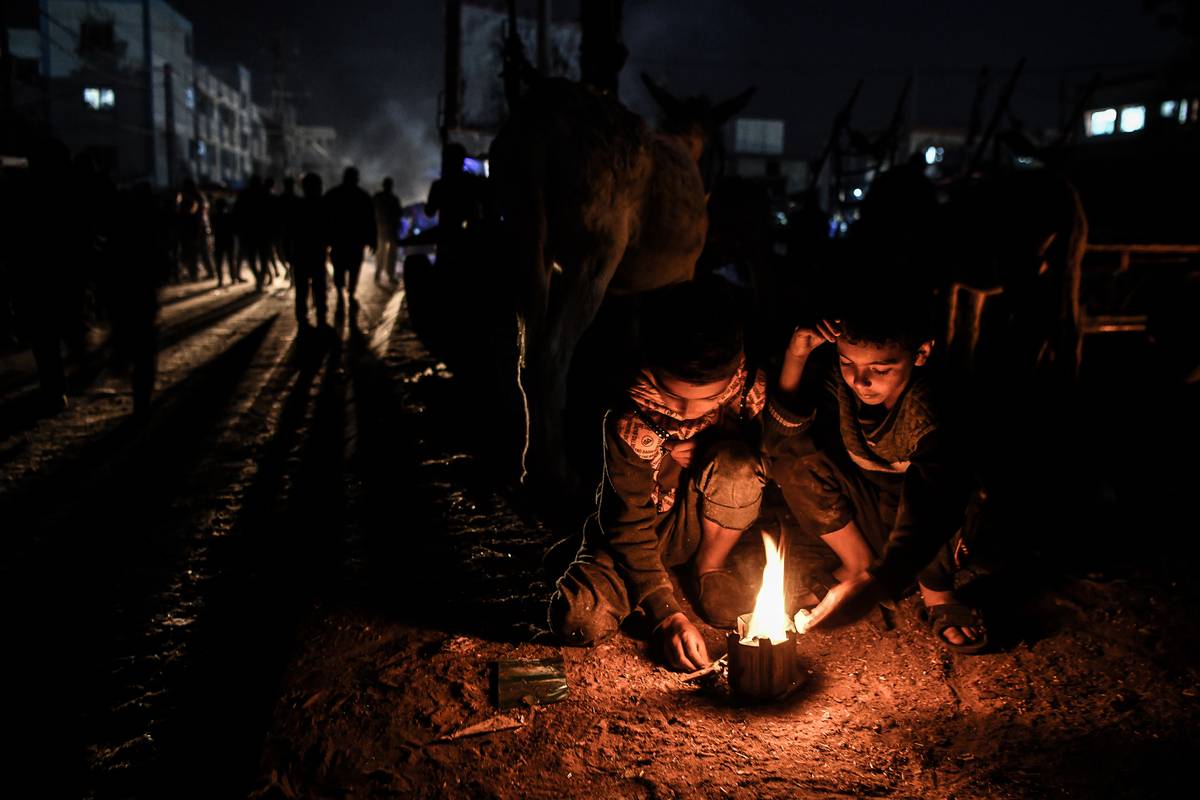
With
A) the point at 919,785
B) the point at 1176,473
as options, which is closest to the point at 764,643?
the point at 919,785

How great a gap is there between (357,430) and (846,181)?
43.2m

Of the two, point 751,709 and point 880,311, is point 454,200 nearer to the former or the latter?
point 880,311

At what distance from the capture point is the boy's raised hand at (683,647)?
2.56m

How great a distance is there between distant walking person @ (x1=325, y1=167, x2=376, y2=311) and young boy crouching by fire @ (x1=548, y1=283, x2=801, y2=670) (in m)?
8.41

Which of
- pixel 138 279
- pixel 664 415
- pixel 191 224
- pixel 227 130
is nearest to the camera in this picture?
pixel 664 415

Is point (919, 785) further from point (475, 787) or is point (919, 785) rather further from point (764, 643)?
point (475, 787)

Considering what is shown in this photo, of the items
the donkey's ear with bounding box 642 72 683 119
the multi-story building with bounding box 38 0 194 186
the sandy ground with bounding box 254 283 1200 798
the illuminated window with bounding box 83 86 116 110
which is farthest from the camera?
the illuminated window with bounding box 83 86 116 110

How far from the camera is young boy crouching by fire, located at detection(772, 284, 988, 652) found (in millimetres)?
2641

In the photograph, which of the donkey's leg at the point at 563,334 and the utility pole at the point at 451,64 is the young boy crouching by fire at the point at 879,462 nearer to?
the donkey's leg at the point at 563,334

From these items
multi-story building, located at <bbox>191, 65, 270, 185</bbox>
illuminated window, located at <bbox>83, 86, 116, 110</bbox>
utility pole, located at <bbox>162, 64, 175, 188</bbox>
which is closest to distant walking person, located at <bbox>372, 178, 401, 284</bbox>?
utility pole, located at <bbox>162, 64, 175, 188</bbox>

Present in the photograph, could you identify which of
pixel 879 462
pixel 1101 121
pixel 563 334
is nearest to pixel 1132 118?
pixel 1101 121

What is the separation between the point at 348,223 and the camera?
10.3 m

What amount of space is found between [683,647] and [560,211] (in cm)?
273

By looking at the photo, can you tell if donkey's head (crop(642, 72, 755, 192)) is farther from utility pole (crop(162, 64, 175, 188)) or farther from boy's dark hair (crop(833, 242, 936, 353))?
utility pole (crop(162, 64, 175, 188))
